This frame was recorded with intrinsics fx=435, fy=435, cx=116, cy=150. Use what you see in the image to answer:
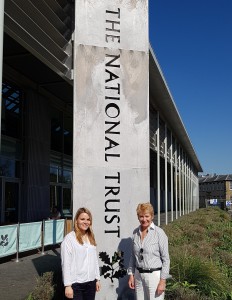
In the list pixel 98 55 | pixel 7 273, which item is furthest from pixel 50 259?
pixel 98 55

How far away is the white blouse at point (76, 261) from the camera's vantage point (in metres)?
4.38

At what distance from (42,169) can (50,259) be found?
29.3 feet

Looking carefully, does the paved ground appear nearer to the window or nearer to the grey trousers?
the grey trousers

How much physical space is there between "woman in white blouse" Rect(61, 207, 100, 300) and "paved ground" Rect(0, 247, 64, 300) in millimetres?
1688

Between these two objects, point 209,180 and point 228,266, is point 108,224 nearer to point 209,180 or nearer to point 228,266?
point 228,266

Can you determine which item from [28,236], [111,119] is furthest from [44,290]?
[28,236]

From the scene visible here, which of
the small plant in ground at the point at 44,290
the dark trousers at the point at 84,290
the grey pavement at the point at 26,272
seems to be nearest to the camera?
the dark trousers at the point at 84,290

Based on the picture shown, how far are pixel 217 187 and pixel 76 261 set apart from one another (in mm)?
141127

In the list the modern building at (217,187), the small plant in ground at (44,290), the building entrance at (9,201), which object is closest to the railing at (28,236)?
the building entrance at (9,201)

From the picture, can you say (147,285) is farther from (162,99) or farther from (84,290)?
(162,99)

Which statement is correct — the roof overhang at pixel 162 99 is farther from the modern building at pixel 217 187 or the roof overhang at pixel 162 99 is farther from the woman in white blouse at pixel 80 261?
the modern building at pixel 217 187

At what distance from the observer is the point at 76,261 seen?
4.44 m

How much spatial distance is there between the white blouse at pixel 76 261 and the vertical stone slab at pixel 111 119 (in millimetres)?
1736

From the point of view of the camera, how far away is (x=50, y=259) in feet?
37.4
